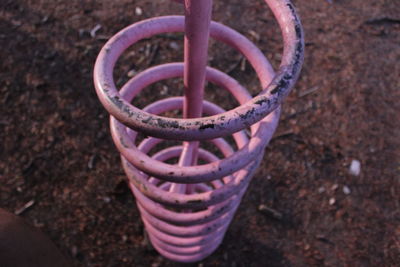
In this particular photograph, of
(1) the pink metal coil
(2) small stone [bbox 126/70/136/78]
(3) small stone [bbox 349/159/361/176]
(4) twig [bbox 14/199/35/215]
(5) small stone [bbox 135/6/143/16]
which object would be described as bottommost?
(3) small stone [bbox 349/159/361/176]

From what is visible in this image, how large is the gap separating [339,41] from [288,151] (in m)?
1.13

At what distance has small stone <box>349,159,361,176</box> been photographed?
2.28 meters

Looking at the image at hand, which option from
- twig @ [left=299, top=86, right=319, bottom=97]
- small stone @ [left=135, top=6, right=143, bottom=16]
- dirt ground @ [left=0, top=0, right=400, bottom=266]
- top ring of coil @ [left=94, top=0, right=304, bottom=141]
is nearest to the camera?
top ring of coil @ [left=94, top=0, right=304, bottom=141]

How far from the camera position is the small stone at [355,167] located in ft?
→ 7.48

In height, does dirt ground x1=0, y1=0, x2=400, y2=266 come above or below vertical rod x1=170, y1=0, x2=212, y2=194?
below

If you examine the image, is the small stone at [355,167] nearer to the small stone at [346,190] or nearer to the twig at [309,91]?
the small stone at [346,190]

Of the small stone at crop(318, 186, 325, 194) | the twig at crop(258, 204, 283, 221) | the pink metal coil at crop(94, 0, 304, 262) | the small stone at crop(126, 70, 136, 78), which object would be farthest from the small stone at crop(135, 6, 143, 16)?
the small stone at crop(318, 186, 325, 194)

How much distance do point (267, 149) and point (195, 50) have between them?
1457mm

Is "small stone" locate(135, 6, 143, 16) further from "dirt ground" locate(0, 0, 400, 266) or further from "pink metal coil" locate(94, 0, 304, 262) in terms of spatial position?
"pink metal coil" locate(94, 0, 304, 262)

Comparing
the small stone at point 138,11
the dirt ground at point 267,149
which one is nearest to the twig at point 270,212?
the dirt ground at point 267,149

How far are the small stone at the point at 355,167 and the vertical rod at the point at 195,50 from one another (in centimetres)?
145

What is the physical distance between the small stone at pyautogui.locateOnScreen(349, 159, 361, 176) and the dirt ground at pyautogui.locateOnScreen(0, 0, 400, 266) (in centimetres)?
3

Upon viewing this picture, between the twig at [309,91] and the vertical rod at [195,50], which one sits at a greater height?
the vertical rod at [195,50]

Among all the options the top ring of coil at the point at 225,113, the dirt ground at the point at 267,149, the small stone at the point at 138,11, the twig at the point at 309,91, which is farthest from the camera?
the small stone at the point at 138,11
